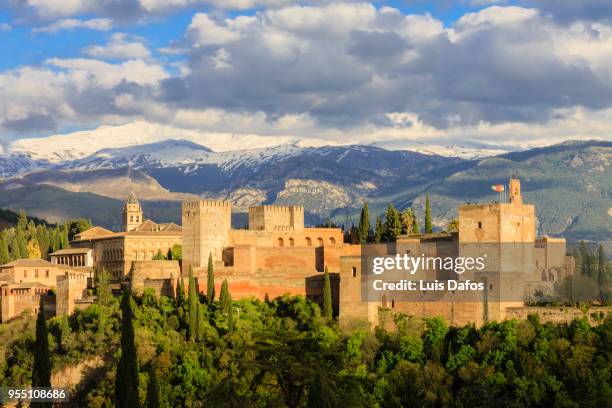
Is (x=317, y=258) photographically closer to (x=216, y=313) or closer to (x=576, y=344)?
(x=216, y=313)

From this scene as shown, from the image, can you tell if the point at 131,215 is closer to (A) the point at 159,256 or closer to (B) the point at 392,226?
(A) the point at 159,256

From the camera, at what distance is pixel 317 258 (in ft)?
243

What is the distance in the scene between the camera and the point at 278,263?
74.1m

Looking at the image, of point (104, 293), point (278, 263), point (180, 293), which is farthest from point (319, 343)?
point (104, 293)

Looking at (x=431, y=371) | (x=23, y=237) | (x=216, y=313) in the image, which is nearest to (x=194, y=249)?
(x=216, y=313)

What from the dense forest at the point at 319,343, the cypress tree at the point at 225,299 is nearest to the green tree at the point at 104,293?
the dense forest at the point at 319,343

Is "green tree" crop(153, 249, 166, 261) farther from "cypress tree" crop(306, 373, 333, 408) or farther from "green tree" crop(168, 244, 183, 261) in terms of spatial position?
"cypress tree" crop(306, 373, 333, 408)

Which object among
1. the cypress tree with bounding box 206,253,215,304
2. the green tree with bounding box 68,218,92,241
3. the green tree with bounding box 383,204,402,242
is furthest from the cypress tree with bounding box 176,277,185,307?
the green tree with bounding box 68,218,92,241

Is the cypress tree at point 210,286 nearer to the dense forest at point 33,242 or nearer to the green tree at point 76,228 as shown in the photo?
the dense forest at point 33,242

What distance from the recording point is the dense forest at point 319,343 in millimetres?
58062

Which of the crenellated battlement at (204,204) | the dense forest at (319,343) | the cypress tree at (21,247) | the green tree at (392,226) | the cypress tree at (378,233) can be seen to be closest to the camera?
the dense forest at (319,343)

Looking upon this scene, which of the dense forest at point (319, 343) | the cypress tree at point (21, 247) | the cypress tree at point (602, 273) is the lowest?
the dense forest at point (319, 343)

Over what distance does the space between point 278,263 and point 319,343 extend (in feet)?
66.9

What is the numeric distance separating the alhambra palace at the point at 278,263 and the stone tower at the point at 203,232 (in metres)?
0.06
